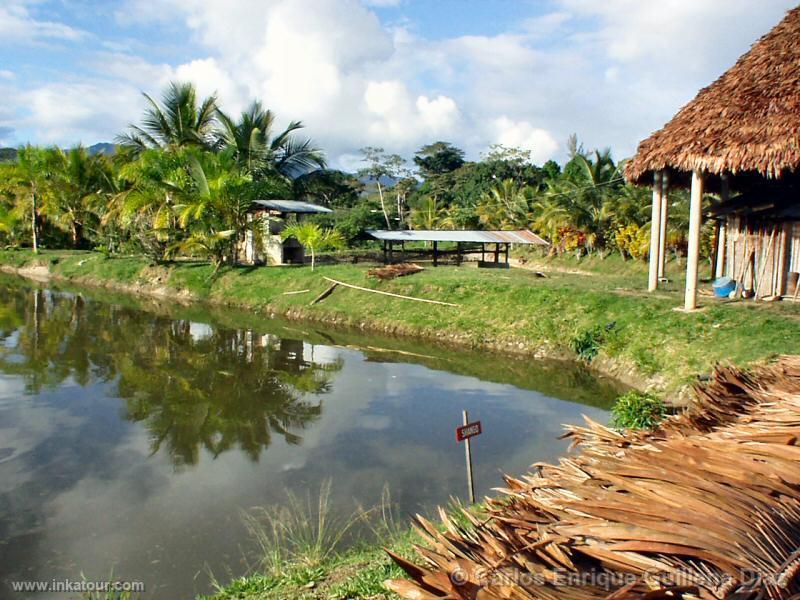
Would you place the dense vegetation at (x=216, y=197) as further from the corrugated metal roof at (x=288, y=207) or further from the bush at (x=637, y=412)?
the bush at (x=637, y=412)

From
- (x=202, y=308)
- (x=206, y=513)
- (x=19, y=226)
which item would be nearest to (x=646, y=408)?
(x=206, y=513)

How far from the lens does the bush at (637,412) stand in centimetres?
703

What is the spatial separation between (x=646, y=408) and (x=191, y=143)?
23.2m

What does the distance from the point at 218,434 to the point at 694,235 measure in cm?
855

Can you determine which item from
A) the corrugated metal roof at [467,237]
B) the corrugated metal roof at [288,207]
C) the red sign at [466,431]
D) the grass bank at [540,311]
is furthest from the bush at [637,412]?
the corrugated metal roof at [288,207]

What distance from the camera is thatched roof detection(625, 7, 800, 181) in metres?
9.66

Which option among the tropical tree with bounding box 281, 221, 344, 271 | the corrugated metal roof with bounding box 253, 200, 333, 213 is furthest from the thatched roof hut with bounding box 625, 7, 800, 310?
the corrugated metal roof with bounding box 253, 200, 333, 213

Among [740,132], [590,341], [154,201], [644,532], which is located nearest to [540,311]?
[590,341]

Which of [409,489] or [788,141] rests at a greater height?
[788,141]

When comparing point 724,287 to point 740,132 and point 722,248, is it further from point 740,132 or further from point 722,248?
point 740,132

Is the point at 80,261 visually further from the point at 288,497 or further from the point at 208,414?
the point at 288,497

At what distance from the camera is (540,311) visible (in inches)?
542

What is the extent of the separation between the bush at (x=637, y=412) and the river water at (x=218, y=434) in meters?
0.87

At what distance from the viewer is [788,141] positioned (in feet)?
31.0
